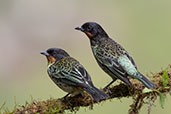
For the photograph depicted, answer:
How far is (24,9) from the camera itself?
15578 millimetres

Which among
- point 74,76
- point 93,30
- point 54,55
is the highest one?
point 93,30

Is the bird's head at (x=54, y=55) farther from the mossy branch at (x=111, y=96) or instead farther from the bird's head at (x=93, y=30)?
the mossy branch at (x=111, y=96)

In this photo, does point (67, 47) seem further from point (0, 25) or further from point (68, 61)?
point (68, 61)

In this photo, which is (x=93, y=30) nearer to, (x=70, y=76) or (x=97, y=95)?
(x=70, y=76)

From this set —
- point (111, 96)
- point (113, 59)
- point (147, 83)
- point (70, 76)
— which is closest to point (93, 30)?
point (113, 59)

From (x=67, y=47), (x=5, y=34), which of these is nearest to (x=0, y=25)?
(x=5, y=34)

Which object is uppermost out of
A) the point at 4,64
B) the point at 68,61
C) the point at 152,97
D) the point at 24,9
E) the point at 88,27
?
the point at 24,9

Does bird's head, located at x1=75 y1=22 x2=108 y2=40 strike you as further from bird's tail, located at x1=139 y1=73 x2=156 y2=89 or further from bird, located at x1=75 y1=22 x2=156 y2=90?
bird's tail, located at x1=139 y1=73 x2=156 y2=89

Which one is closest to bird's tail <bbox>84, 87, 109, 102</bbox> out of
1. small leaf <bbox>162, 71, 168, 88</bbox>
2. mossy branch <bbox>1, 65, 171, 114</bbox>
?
mossy branch <bbox>1, 65, 171, 114</bbox>

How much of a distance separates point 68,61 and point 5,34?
30.8 ft

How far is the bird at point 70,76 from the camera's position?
15.4 feet

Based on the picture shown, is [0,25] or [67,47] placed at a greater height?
[0,25]

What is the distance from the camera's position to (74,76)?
16.1 ft

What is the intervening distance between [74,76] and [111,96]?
19.3 inches
